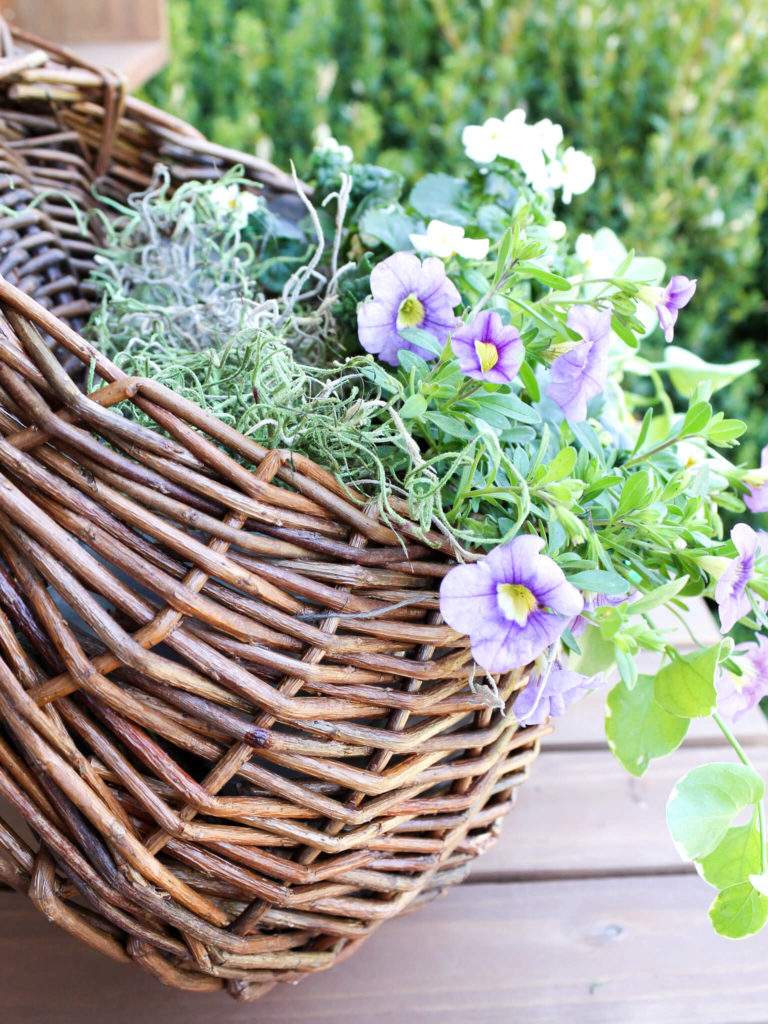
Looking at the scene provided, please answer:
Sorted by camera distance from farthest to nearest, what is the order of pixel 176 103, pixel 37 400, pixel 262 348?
pixel 176 103, pixel 262 348, pixel 37 400

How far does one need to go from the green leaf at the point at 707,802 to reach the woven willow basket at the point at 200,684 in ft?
0.36

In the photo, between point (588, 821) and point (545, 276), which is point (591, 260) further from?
point (588, 821)

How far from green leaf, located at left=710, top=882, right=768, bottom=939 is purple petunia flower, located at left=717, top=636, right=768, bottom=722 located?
0.10m

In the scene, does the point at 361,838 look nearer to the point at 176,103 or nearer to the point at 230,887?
the point at 230,887

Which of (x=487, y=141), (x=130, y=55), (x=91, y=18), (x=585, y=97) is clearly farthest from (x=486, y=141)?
(x=585, y=97)

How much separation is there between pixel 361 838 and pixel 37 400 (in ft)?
0.96

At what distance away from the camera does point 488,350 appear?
1.52 feet

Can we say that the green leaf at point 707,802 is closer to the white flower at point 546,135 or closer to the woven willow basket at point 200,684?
the woven willow basket at point 200,684

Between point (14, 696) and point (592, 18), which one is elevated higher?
point (592, 18)

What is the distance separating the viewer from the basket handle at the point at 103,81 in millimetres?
768

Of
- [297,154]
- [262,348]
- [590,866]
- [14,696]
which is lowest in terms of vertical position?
[590,866]

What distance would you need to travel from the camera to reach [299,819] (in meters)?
0.51

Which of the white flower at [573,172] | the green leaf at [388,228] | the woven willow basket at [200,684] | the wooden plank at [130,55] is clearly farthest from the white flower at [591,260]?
the wooden plank at [130,55]

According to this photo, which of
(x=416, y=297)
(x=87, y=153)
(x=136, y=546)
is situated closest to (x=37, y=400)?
(x=136, y=546)
